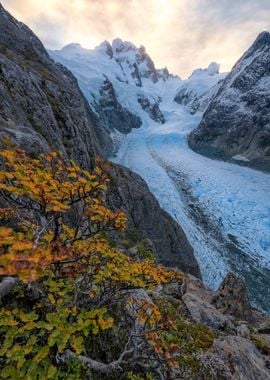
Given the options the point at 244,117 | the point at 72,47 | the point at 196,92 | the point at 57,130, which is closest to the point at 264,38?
the point at 244,117

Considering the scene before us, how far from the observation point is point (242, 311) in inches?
470

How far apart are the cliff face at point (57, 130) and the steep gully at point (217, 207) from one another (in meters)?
4.37

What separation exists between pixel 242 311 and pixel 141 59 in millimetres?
209751

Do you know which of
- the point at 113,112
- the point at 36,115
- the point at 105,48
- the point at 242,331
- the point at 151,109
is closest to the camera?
the point at 242,331

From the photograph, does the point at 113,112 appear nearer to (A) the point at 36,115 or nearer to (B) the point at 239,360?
(A) the point at 36,115

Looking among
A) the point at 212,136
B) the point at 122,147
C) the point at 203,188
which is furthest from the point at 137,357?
the point at 212,136

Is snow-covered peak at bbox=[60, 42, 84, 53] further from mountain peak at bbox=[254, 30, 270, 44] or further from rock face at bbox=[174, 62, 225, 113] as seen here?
mountain peak at bbox=[254, 30, 270, 44]

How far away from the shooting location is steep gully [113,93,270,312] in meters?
24.9

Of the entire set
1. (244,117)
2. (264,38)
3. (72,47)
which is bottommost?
(244,117)

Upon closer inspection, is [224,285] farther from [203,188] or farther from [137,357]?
[203,188]

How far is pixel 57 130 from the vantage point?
16.8m

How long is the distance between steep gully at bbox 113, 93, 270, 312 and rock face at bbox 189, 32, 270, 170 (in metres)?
8.18

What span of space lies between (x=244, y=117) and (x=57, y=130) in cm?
6693

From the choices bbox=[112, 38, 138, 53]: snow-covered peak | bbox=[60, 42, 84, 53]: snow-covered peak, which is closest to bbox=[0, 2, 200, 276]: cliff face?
bbox=[60, 42, 84, 53]: snow-covered peak
